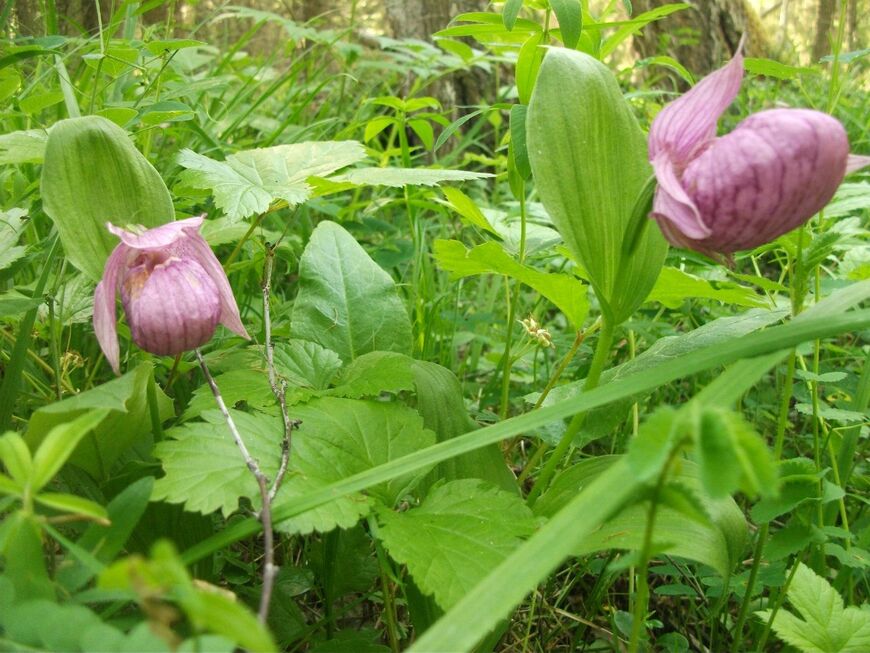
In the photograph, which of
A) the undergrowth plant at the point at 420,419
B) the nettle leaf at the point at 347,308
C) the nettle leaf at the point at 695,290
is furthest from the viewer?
the nettle leaf at the point at 347,308

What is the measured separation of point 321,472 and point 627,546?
36cm

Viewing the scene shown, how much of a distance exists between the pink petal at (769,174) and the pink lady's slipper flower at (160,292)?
560 millimetres

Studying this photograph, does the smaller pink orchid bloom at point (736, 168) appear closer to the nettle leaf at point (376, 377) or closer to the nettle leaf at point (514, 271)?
the nettle leaf at point (514, 271)

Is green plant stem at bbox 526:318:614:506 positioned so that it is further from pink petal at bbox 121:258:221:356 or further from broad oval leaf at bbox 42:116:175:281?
broad oval leaf at bbox 42:116:175:281

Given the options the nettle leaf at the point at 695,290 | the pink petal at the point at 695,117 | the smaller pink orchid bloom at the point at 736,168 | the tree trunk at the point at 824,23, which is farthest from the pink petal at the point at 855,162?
the tree trunk at the point at 824,23

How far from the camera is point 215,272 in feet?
3.01

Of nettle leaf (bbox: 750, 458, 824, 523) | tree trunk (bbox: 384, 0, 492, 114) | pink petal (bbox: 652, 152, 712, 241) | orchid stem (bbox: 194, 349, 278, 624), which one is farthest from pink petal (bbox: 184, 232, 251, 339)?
tree trunk (bbox: 384, 0, 492, 114)

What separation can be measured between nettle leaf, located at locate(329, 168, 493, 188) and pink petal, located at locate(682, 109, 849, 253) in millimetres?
434

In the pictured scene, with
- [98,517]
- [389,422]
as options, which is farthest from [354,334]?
[98,517]

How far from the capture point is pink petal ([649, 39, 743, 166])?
2.60 feet

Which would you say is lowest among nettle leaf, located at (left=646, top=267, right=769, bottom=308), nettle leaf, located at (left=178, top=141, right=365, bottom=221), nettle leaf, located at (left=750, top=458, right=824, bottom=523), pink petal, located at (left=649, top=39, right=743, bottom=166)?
nettle leaf, located at (left=750, top=458, right=824, bottom=523)

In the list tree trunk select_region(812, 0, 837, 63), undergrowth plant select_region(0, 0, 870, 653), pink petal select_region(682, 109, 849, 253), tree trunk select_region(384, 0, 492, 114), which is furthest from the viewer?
tree trunk select_region(812, 0, 837, 63)

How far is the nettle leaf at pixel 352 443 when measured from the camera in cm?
82

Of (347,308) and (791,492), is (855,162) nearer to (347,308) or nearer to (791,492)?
(791,492)
